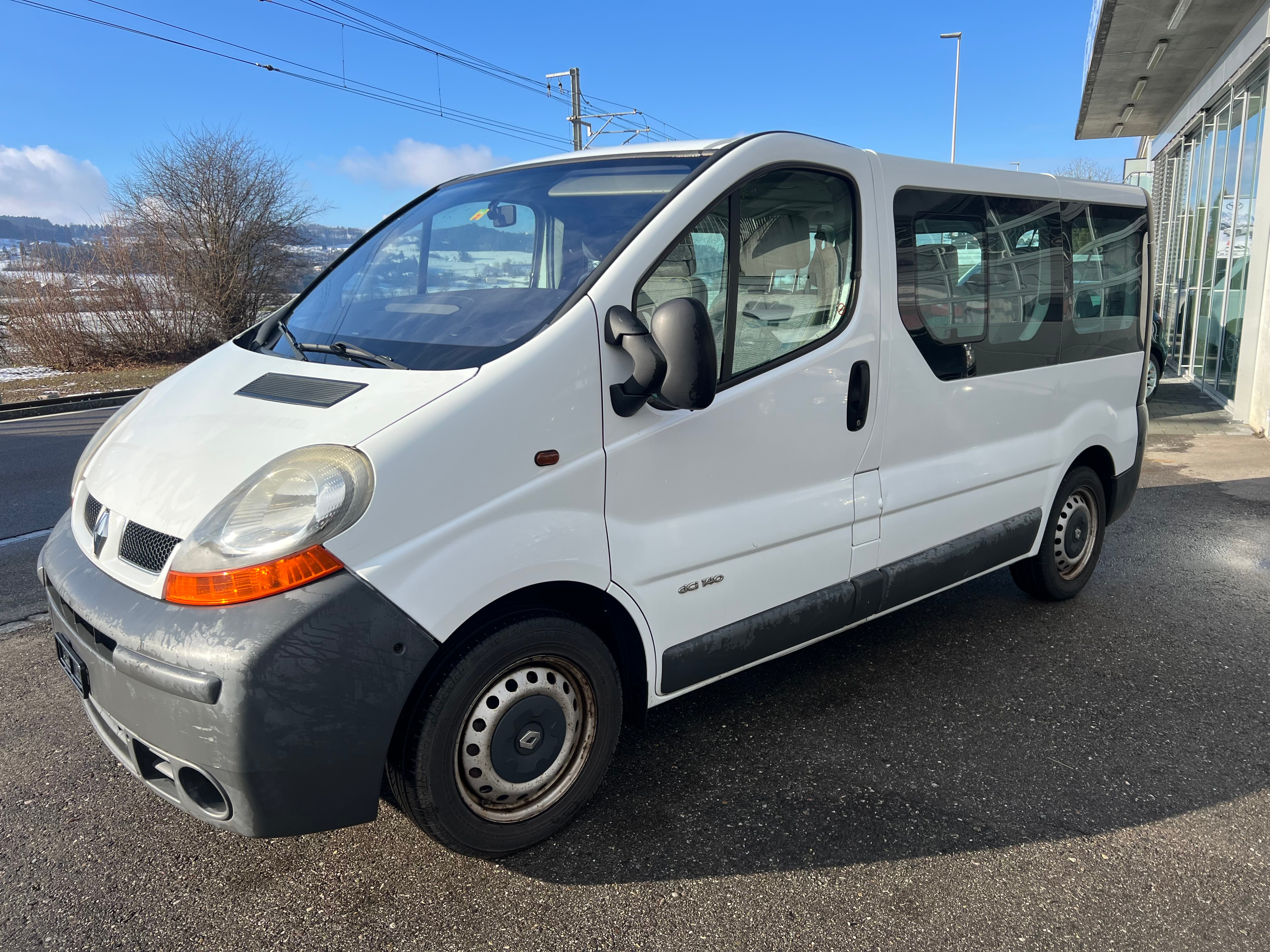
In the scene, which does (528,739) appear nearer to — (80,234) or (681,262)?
(681,262)

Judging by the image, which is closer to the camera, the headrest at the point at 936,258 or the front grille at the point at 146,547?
the front grille at the point at 146,547

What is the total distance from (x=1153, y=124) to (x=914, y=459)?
71.3ft

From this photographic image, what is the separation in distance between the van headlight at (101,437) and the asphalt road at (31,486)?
82.9 inches

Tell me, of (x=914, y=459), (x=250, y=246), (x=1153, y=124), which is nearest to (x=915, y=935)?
(x=914, y=459)

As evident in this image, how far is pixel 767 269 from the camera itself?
9.86ft

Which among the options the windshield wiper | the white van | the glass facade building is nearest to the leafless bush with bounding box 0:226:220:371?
the white van

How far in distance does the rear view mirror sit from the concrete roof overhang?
1199 cm

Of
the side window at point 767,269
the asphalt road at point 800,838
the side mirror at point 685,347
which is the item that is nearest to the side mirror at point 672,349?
the side mirror at point 685,347

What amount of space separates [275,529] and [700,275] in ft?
4.69

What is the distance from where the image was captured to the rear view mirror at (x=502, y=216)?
3.20m

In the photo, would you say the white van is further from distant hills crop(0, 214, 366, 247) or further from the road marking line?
distant hills crop(0, 214, 366, 247)

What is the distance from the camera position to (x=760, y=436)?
9.85 ft

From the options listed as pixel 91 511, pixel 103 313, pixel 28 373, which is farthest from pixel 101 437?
pixel 103 313

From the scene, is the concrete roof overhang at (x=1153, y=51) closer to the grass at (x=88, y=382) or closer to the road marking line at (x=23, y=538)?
the road marking line at (x=23, y=538)
